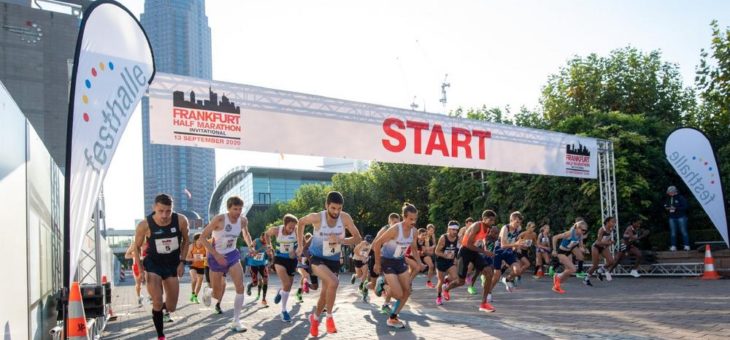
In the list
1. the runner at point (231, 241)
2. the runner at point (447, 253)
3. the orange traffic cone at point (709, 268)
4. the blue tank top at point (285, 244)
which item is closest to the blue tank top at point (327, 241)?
the runner at point (231, 241)

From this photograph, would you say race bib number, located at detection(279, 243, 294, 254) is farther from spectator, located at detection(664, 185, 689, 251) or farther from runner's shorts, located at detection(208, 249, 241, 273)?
spectator, located at detection(664, 185, 689, 251)

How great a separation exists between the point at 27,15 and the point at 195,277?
27.8m

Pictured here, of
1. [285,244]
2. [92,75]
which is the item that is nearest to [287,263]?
[285,244]

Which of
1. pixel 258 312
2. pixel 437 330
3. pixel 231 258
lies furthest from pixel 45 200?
pixel 258 312

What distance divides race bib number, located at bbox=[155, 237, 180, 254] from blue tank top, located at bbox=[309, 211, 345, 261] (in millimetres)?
1902

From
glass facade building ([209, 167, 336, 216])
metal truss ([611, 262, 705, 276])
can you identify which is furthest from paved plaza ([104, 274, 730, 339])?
glass facade building ([209, 167, 336, 216])

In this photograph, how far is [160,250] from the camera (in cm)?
795

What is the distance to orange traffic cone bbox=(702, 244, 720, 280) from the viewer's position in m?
17.0

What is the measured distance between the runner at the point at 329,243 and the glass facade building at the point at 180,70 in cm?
15234

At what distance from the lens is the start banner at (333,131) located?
13125 millimetres

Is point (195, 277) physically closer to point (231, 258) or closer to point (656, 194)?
point (231, 258)

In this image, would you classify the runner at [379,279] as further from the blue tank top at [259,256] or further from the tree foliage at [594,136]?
the tree foliage at [594,136]

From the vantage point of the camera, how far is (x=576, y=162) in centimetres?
1967

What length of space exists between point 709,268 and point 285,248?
12202mm
